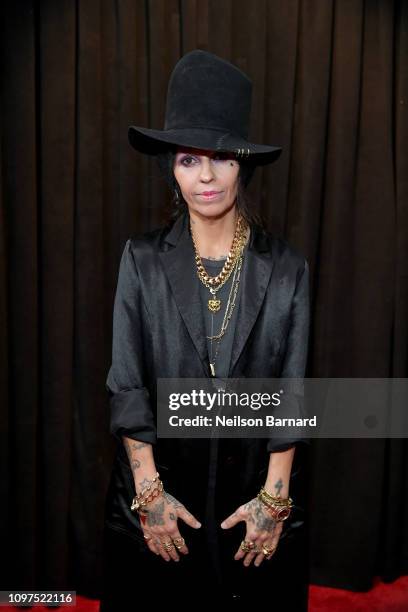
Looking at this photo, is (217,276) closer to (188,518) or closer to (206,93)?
(206,93)

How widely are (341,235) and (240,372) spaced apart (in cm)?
86

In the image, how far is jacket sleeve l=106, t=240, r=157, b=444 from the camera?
1479 mm

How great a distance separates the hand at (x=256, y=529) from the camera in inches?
58.9

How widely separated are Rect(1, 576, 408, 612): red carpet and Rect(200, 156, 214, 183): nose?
5.10ft

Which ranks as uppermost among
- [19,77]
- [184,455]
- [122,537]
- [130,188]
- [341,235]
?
[19,77]

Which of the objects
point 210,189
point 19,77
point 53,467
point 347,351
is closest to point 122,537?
point 53,467

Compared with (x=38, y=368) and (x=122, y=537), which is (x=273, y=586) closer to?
(x=122, y=537)

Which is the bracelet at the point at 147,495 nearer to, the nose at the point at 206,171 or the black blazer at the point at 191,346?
the black blazer at the point at 191,346

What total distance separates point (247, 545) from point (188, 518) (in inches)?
5.8

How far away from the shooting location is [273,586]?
158 centimetres

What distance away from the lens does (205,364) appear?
1.49 meters

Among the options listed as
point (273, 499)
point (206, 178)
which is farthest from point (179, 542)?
point (206, 178)

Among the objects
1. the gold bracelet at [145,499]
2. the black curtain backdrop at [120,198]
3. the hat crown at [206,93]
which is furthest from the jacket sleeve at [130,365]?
the black curtain backdrop at [120,198]

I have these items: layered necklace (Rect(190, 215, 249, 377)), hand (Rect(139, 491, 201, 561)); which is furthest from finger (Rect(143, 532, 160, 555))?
layered necklace (Rect(190, 215, 249, 377))
